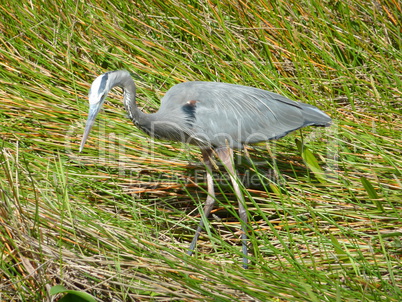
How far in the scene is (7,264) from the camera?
6.49ft

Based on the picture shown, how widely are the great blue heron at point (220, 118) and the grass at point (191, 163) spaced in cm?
13

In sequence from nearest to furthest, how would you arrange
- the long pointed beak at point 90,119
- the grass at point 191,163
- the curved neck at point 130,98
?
the grass at point 191,163, the long pointed beak at point 90,119, the curved neck at point 130,98

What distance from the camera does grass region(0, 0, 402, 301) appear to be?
1935 millimetres

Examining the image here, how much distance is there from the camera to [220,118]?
2.78 meters

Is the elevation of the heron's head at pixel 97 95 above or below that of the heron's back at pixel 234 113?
above

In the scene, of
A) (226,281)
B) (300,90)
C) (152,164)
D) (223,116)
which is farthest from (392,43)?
(226,281)

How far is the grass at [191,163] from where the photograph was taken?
1.93m

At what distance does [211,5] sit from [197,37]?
0.25 m

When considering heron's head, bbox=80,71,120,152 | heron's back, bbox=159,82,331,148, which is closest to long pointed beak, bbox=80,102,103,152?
heron's head, bbox=80,71,120,152

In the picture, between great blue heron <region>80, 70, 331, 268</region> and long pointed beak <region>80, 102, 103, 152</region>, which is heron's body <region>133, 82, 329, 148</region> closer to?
great blue heron <region>80, 70, 331, 268</region>

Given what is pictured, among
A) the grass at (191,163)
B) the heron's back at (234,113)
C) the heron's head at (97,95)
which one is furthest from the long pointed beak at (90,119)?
the heron's back at (234,113)

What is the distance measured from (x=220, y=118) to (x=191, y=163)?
0.31m

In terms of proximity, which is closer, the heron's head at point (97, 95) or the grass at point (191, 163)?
the grass at point (191, 163)

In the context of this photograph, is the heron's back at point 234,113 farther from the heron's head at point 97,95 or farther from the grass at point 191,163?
the heron's head at point 97,95
